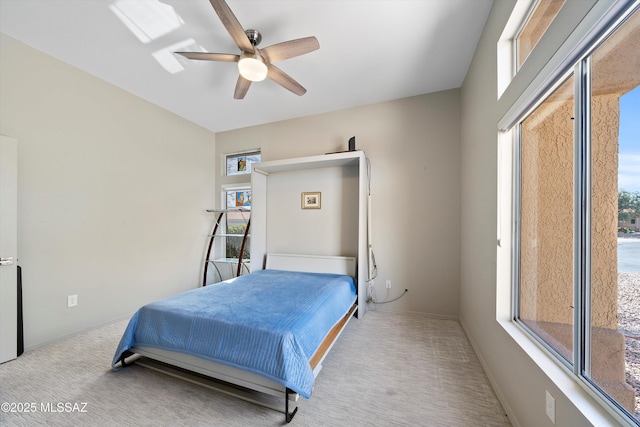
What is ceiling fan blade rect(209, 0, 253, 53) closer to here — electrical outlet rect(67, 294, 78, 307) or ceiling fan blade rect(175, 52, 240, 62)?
ceiling fan blade rect(175, 52, 240, 62)

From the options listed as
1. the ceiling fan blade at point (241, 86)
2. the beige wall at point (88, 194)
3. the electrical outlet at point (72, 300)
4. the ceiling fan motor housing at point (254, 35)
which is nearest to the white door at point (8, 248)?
the beige wall at point (88, 194)

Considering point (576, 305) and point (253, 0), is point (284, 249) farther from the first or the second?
point (576, 305)

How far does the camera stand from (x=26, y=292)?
7.44ft

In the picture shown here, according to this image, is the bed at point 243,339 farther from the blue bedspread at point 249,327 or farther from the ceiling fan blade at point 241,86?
the ceiling fan blade at point 241,86

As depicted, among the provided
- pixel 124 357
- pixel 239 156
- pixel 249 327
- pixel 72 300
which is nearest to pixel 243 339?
pixel 249 327

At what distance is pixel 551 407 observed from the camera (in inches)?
41.8

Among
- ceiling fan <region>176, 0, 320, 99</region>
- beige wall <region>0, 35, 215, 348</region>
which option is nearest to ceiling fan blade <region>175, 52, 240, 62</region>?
ceiling fan <region>176, 0, 320, 99</region>

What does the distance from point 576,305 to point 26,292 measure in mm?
4201

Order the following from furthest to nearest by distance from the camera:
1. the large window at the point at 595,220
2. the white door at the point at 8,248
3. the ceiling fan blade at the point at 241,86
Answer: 1. the ceiling fan blade at the point at 241,86
2. the white door at the point at 8,248
3. the large window at the point at 595,220

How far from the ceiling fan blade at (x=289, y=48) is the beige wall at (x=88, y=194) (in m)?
2.36

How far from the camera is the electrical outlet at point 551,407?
1.04m

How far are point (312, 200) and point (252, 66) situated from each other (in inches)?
77.5

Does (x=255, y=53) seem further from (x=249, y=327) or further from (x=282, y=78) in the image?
(x=249, y=327)

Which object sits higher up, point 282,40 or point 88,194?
point 282,40
